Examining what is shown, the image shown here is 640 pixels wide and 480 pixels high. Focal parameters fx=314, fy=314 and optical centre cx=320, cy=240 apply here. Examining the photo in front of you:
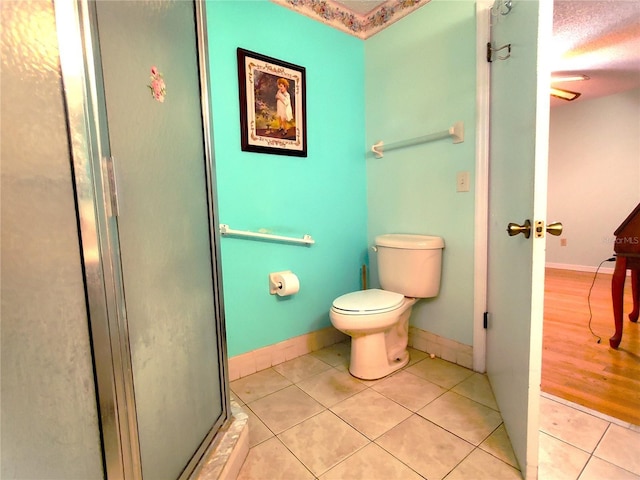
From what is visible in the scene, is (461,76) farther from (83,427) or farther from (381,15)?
(83,427)

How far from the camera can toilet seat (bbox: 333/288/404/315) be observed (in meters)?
1.51

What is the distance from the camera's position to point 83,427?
23.2 inches

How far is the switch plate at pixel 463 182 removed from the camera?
1623 millimetres

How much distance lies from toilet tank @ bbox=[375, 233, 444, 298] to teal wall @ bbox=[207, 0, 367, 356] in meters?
0.39

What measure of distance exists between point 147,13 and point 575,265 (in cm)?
497

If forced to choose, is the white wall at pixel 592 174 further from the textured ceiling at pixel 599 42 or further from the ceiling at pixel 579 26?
the ceiling at pixel 579 26

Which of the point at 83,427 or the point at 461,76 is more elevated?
the point at 461,76

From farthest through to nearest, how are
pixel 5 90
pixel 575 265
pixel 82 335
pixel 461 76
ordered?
1. pixel 575 265
2. pixel 461 76
3. pixel 82 335
4. pixel 5 90

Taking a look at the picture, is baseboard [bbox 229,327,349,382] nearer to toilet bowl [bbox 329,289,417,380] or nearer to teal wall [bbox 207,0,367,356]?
teal wall [bbox 207,0,367,356]

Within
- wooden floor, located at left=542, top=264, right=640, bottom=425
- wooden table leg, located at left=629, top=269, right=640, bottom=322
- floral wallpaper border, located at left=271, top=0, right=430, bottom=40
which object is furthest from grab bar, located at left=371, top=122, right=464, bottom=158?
wooden table leg, located at left=629, top=269, right=640, bottom=322

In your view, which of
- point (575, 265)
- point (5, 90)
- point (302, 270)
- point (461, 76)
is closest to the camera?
point (5, 90)

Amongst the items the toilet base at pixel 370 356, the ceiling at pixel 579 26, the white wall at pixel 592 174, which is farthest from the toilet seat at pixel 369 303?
the white wall at pixel 592 174

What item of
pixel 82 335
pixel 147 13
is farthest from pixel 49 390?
pixel 147 13

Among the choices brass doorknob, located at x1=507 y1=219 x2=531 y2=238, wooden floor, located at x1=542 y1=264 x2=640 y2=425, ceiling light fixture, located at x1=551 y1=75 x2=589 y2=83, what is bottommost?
wooden floor, located at x1=542 y1=264 x2=640 y2=425
